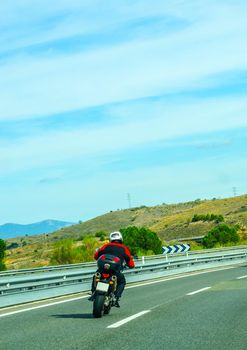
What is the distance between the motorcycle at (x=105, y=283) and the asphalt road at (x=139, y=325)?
0.25 m

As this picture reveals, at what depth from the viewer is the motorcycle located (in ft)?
44.0

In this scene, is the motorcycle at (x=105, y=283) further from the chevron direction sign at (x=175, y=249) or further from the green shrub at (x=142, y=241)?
the green shrub at (x=142, y=241)

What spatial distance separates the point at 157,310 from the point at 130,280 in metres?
11.4

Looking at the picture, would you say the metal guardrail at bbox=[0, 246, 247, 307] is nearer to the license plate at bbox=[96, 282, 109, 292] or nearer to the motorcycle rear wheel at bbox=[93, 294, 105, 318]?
the motorcycle rear wheel at bbox=[93, 294, 105, 318]

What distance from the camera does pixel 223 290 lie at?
66.7 feet

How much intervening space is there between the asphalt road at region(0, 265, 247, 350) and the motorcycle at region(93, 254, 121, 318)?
9.7 inches

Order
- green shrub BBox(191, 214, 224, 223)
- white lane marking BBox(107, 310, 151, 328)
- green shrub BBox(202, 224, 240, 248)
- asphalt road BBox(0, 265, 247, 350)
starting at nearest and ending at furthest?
asphalt road BBox(0, 265, 247, 350) → white lane marking BBox(107, 310, 151, 328) → green shrub BBox(202, 224, 240, 248) → green shrub BBox(191, 214, 224, 223)

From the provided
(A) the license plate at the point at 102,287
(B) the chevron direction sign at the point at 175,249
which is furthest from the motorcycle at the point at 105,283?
(B) the chevron direction sign at the point at 175,249

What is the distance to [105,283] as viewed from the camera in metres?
13.4

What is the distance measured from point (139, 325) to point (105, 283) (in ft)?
4.63

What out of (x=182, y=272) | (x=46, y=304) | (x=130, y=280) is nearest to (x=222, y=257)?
(x=182, y=272)

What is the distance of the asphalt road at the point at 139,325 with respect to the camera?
10.1 m

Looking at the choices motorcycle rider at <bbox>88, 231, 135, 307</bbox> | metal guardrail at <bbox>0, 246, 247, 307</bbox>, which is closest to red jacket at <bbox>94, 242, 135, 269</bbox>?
motorcycle rider at <bbox>88, 231, 135, 307</bbox>

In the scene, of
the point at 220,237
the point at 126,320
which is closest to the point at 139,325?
the point at 126,320
